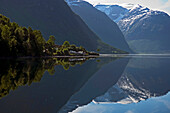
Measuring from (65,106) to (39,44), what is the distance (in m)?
108

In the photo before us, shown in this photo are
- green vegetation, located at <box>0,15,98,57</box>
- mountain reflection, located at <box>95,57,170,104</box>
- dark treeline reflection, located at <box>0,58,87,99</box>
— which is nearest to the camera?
mountain reflection, located at <box>95,57,170,104</box>

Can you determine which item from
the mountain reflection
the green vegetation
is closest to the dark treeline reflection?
the mountain reflection

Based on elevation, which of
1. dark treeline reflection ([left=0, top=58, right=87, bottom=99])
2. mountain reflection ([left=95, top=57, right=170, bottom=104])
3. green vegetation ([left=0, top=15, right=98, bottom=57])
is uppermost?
green vegetation ([left=0, top=15, right=98, bottom=57])

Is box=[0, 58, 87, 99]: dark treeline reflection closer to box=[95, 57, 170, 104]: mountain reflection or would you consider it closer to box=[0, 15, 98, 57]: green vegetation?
box=[95, 57, 170, 104]: mountain reflection

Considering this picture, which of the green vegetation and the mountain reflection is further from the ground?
the green vegetation

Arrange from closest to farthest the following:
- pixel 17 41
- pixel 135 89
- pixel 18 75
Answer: pixel 135 89
pixel 18 75
pixel 17 41

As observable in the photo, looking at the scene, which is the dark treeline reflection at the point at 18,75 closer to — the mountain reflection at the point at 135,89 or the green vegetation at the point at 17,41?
the mountain reflection at the point at 135,89

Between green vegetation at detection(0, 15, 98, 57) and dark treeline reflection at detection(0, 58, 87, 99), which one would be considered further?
green vegetation at detection(0, 15, 98, 57)

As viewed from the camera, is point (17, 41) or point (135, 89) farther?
point (17, 41)

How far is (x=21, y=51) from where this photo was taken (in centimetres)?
11044

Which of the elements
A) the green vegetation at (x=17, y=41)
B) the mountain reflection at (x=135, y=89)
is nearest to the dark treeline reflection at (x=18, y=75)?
the mountain reflection at (x=135, y=89)

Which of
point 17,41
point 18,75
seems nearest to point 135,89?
point 18,75

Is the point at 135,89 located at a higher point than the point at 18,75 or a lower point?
lower

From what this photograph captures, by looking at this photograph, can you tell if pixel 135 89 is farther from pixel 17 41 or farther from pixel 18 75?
pixel 17 41
